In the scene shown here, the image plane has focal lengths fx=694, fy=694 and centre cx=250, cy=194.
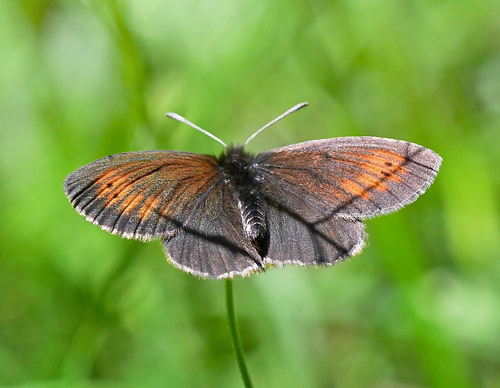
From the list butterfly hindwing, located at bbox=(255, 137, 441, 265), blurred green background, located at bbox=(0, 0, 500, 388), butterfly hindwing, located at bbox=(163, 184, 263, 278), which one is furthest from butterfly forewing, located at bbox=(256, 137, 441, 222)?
blurred green background, located at bbox=(0, 0, 500, 388)

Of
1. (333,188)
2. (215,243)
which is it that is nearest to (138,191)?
(215,243)

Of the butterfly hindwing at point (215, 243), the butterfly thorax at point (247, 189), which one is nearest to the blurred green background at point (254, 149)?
the butterfly thorax at point (247, 189)

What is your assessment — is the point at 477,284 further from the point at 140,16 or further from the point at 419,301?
the point at 140,16

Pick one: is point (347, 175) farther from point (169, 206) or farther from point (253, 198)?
point (169, 206)

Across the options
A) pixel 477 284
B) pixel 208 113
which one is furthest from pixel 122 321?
pixel 477 284

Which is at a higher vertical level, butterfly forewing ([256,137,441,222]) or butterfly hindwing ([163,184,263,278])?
butterfly forewing ([256,137,441,222])

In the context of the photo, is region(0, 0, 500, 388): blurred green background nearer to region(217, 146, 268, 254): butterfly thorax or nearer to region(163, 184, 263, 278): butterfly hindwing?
region(217, 146, 268, 254): butterfly thorax
